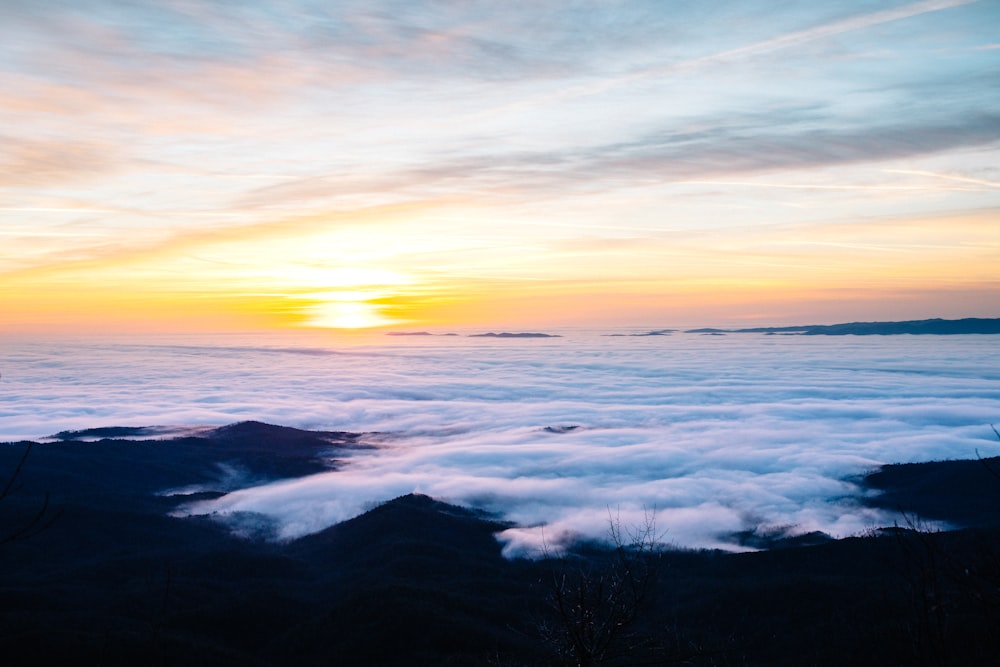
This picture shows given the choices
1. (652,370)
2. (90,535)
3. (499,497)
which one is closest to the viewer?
(90,535)

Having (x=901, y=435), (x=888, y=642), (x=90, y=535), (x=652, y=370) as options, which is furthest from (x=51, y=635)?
(x=652, y=370)

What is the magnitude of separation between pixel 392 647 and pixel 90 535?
3702 cm

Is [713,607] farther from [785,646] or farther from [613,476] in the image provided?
[613,476]

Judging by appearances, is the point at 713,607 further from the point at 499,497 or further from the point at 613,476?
the point at 613,476

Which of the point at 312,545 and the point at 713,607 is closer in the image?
the point at 713,607

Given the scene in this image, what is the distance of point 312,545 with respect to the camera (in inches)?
2714

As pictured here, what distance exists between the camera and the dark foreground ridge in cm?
3716

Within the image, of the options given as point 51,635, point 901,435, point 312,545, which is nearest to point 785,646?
point 51,635

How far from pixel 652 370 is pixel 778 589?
145507 mm

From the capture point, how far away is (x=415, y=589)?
4916 cm

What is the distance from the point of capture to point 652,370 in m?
192

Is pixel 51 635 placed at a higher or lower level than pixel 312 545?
higher

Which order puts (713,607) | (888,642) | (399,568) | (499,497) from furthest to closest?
1. (499,497)
2. (399,568)
3. (713,607)
4. (888,642)

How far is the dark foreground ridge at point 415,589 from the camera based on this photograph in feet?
122
